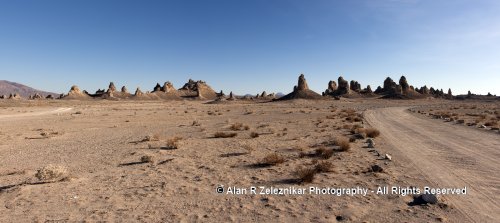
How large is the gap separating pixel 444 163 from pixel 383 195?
17.3ft

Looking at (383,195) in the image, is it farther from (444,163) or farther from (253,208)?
(444,163)

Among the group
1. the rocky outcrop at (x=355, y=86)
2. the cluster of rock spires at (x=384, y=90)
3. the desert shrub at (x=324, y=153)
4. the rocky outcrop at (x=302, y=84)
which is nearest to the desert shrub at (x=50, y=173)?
the desert shrub at (x=324, y=153)

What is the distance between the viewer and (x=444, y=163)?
1275 centimetres

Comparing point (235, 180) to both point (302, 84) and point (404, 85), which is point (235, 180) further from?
point (404, 85)

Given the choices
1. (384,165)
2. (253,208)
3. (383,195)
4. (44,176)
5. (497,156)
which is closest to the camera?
(253,208)

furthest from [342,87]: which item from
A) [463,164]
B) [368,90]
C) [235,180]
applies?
[235,180]

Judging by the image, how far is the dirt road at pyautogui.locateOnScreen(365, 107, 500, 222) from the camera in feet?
26.6

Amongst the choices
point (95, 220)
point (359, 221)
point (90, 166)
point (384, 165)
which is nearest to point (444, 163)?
point (384, 165)

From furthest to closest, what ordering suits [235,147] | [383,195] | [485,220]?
[235,147]
[383,195]
[485,220]

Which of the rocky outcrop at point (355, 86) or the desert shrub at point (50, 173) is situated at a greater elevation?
the rocky outcrop at point (355, 86)

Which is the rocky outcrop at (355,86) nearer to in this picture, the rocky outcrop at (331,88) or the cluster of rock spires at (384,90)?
the cluster of rock spires at (384,90)

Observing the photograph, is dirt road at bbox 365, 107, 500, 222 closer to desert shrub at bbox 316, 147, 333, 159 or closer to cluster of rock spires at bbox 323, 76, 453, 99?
desert shrub at bbox 316, 147, 333, 159

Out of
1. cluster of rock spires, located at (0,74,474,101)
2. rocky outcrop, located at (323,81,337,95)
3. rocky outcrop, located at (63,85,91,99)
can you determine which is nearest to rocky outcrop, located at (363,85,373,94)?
cluster of rock spires, located at (0,74,474,101)

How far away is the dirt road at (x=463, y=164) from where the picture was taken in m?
8.11
